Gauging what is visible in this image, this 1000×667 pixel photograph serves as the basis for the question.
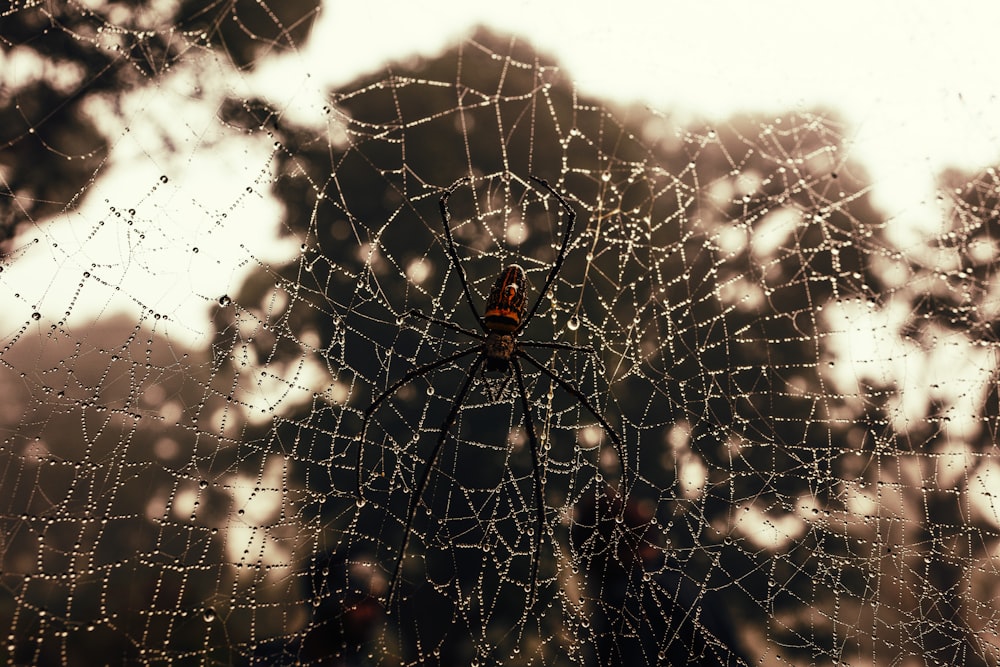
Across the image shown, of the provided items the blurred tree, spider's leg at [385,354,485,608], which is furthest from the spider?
the blurred tree

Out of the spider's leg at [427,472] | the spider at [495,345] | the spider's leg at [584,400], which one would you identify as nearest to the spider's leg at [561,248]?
the spider at [495,345]

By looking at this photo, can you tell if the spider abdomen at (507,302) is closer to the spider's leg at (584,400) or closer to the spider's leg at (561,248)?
the spider's leg at (561,248)

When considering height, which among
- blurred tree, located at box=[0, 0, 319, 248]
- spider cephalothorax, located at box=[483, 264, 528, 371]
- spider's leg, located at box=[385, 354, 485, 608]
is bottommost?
spider's leg, located at box=[385, 354, 485, 608]

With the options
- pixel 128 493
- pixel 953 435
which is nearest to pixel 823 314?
pixel 953 435

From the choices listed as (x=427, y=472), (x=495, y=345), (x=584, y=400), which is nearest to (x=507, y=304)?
(x=495, y=345)

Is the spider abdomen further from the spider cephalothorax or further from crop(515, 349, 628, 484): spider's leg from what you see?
crop(515, 349, 628, 484): spider's leg

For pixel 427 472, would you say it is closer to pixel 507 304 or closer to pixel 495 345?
pixel 495 345

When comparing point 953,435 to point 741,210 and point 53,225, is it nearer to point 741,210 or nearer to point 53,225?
point 741,210
